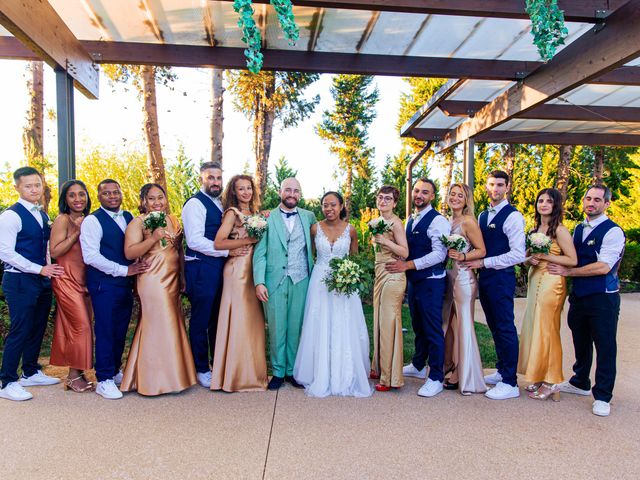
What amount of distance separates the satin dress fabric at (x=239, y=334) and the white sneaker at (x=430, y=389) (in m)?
1.61

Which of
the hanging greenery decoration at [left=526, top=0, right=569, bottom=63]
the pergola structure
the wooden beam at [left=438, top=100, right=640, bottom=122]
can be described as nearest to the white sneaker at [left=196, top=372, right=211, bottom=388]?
the pergola structure

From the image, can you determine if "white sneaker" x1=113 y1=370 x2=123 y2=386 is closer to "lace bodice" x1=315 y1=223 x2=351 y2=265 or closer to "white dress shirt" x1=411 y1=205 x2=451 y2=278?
"lace bodice" x1=315 y1=223 x2=351 y2=265

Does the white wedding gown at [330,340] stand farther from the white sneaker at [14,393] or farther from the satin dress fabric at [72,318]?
the white sneaker at [14,393]

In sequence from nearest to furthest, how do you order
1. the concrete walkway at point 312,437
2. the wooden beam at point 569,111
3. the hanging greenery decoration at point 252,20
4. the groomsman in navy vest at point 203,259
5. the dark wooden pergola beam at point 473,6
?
the concrete walkway at point 312,437, the hanging greenery decoration at point 252,20, the dark wooden pergola beam at point 473,6, the groomsman in navy vest at point 203,259, the wooden beam at point 569,111

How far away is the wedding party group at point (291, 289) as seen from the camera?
4.68 meters

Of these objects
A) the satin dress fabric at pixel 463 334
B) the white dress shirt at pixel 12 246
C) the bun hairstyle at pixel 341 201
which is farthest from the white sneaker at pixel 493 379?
the white dress shirt at pixel 12 246

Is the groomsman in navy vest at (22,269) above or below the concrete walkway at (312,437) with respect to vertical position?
above

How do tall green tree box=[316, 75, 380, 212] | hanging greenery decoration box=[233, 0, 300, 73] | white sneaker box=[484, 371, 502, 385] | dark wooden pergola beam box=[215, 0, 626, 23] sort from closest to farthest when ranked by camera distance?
1. hanging greenery decoration box=[233, 0, 300, 73]
2. dark wooden pergola beam box=[215, 0, 626, 23]
3. white sneaker box=[484, 371, 502, 385]
4. tall green tree box=[316, 75, 380, 212]

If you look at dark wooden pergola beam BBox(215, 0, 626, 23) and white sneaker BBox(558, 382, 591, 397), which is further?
white sneaker BBox(558, 382, 591, 397)

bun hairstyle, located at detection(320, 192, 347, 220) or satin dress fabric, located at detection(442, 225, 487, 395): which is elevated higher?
bun hairstyle, located at detection(320, 192, 347, 220)

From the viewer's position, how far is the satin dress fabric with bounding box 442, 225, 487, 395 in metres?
4.93

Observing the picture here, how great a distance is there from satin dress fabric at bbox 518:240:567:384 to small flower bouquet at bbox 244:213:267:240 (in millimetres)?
2836

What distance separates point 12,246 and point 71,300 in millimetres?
737

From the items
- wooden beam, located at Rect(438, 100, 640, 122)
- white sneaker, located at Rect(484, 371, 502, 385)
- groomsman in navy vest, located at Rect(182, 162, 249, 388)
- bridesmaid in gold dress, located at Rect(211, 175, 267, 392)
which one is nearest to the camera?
bridesmaid in gold dress, located at Rect(211, 175, 267, 392)
